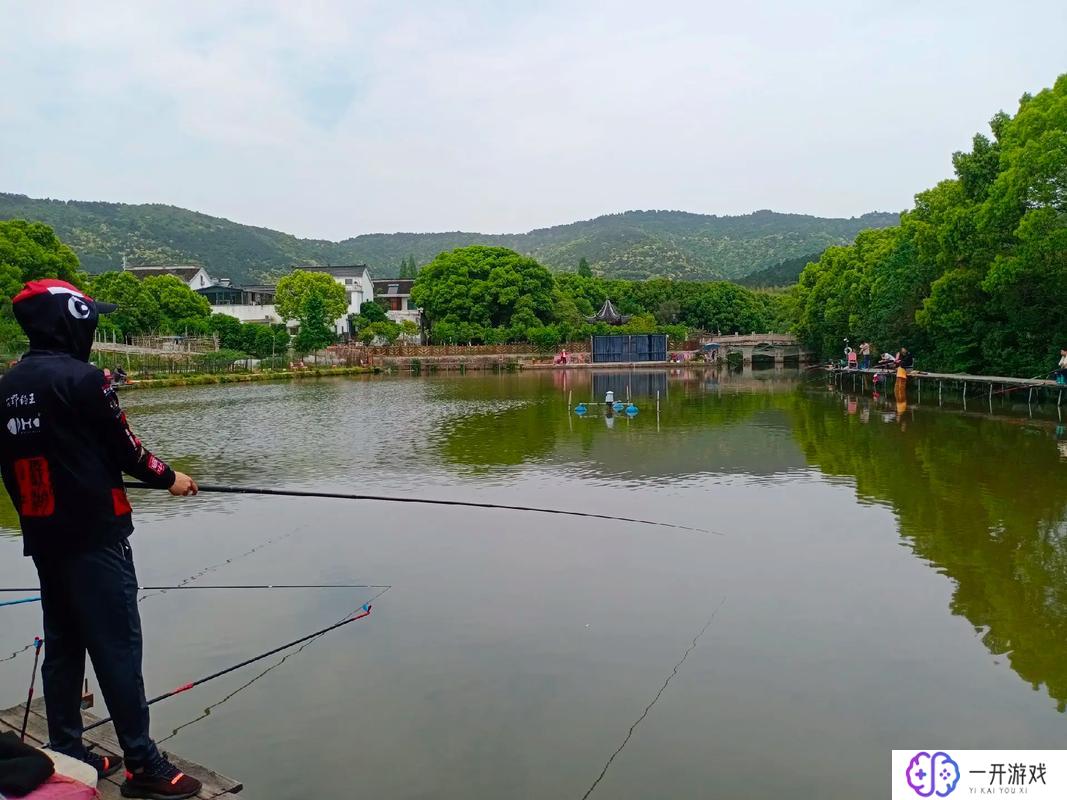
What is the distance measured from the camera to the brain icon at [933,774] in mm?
4312

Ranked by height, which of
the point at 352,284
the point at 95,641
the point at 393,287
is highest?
the point at 393,287

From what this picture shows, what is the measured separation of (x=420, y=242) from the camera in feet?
502

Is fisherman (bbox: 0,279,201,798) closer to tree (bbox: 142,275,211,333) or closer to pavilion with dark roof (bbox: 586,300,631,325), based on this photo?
tree (bbox: 142,275,211,333)

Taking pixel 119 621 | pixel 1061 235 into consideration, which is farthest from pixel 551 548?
pixel 1061 235

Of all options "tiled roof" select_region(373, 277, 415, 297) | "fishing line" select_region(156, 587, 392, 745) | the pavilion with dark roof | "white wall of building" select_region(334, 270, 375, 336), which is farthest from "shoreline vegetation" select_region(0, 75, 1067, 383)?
"fishing line" select_region(156, 587, 392, 745)

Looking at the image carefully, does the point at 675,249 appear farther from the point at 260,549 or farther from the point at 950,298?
the point at 260,549

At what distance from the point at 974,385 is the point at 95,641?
96.9 feet

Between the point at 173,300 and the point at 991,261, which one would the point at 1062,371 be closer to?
the point at 991,261

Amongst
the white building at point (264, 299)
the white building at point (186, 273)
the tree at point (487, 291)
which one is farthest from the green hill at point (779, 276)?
the white building at point (186, 273)

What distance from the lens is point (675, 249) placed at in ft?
442

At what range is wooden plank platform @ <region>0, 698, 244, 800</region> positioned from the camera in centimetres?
342

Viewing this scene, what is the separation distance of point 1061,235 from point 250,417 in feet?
70.6

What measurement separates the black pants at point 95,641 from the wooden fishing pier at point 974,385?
2159 centimetres

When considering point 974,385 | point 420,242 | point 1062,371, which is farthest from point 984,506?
point 420,242
